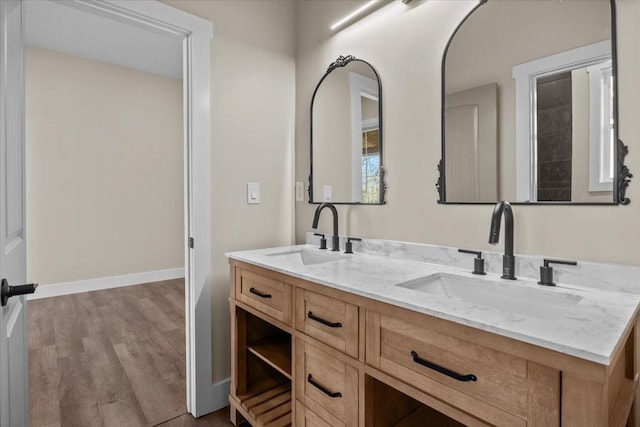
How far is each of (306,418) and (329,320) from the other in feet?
1.49

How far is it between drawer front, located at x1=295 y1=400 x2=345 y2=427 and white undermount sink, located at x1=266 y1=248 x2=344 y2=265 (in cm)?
69

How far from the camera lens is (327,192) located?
6.57 ft

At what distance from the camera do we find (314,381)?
1.22m

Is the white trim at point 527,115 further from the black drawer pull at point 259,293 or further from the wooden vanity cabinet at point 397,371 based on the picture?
the black drawer pull at point 259,293

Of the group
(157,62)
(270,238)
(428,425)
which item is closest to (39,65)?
(157,62)

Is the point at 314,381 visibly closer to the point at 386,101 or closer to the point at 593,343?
the point at 593,343

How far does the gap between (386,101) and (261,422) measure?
1.64 m

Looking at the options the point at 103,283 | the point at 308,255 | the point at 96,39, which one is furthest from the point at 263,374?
the point at 96,39

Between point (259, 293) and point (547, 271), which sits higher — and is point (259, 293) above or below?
below

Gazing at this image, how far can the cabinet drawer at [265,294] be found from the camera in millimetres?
1354

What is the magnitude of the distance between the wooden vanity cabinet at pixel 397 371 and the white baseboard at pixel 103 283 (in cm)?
326

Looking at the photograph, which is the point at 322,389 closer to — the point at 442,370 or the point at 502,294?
the point at 442,370

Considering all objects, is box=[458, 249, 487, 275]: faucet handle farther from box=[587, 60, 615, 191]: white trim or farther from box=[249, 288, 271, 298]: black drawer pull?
box=[249, 288, 271, 298]: black drawer pull

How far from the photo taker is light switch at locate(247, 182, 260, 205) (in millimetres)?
1996
